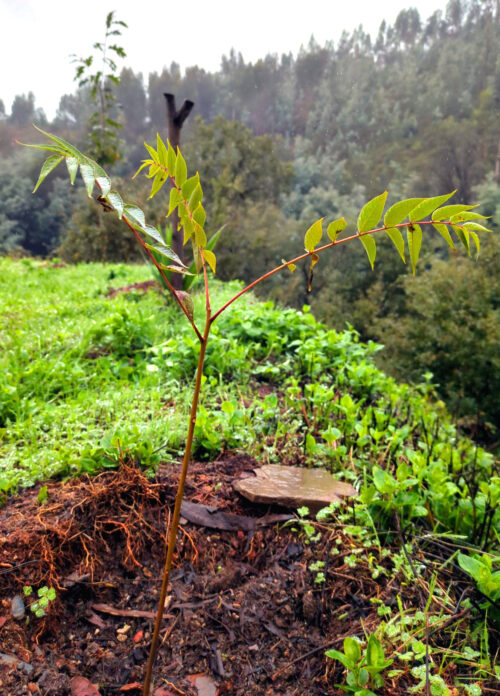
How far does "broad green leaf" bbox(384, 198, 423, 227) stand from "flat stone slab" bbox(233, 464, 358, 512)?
1.10m

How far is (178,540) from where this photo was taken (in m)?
1.47

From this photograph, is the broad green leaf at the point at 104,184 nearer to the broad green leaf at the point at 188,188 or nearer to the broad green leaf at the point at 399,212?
the broad green leaf at the point at 188,188

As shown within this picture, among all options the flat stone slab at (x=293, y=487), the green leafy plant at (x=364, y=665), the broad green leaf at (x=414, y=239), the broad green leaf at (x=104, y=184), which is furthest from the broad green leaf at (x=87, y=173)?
the flat stone slab at (x=293, y=487)

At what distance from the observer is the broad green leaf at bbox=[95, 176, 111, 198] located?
2.23 ft

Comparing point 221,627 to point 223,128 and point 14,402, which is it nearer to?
point 14,402

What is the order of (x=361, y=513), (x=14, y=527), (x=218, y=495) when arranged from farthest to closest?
(x=218, y=495) → (x=361, y=513) → (x=14, y=527)

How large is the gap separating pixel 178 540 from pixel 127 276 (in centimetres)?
589

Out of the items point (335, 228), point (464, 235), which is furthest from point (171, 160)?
point (464, 235)

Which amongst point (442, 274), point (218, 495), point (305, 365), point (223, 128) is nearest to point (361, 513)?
point (218, 495)

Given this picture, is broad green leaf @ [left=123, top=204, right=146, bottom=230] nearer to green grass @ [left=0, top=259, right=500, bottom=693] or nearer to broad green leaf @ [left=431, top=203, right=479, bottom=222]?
broad green leaf @ [left=431, top=203, right=479, bottom=222]

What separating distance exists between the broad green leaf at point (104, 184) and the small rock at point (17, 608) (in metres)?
1.17

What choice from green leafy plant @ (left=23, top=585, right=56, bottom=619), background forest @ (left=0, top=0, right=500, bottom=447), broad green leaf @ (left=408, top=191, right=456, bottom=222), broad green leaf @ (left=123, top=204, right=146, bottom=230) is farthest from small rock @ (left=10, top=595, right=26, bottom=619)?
background forest @ (left=0, top=0, right=500, bottom=447)

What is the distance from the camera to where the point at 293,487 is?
1.68 m

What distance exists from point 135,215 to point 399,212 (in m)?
0.50
